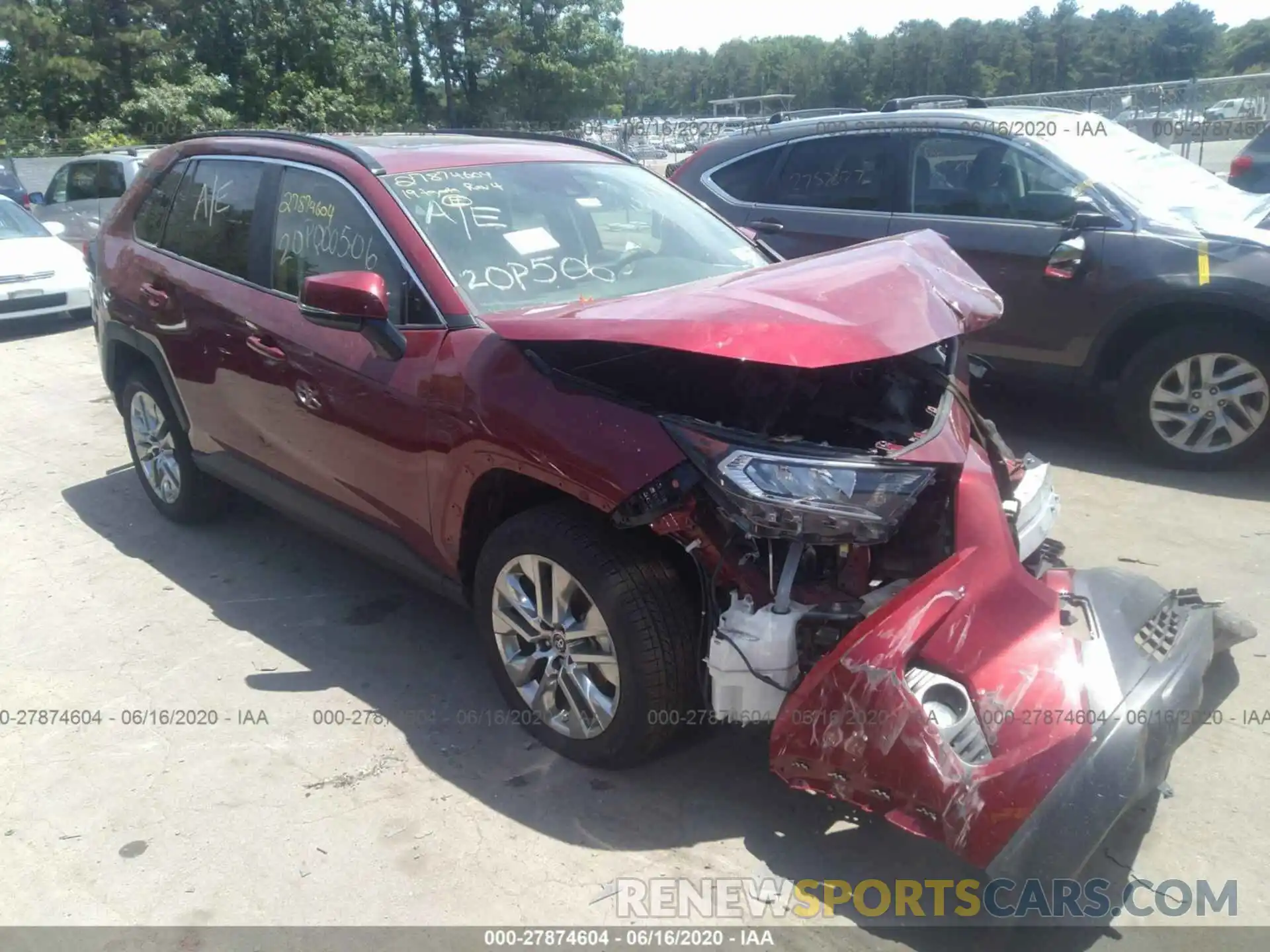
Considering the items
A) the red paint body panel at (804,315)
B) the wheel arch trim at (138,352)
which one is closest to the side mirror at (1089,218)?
the red paint body panel at (804,315)

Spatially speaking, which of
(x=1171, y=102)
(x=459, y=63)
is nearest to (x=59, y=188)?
(x=1171, y=102)

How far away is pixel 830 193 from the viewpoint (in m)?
6.55

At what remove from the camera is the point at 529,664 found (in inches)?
129

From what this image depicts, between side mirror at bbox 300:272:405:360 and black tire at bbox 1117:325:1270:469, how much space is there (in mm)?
4054

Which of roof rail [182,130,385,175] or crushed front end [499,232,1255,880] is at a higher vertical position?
roof rail [182,130,385,175]

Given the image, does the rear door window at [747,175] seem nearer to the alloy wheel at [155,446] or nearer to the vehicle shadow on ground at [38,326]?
the alloy wheel at [155,446]

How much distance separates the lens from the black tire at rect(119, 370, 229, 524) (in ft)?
16.5

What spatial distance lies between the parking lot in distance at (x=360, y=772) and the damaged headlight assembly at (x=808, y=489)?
94 centimetres

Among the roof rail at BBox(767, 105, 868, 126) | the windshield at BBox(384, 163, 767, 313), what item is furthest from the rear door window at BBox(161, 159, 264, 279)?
the roof rail at BBox(767, 105, 868, 126)

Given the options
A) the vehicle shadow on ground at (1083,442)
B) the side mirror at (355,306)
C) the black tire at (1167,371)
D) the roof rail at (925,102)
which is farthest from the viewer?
the roof rail at (925,102)

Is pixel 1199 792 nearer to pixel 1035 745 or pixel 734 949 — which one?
pixel 1035 745

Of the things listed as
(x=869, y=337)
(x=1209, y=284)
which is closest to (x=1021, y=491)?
(x=869, y=337)

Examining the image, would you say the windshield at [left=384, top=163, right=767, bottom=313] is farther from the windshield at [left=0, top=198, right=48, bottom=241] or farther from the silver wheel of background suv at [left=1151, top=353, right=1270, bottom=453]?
the windshield at [left=0, top=198, right=48, bottom=241]

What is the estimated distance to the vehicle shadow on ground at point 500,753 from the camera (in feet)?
9.15
